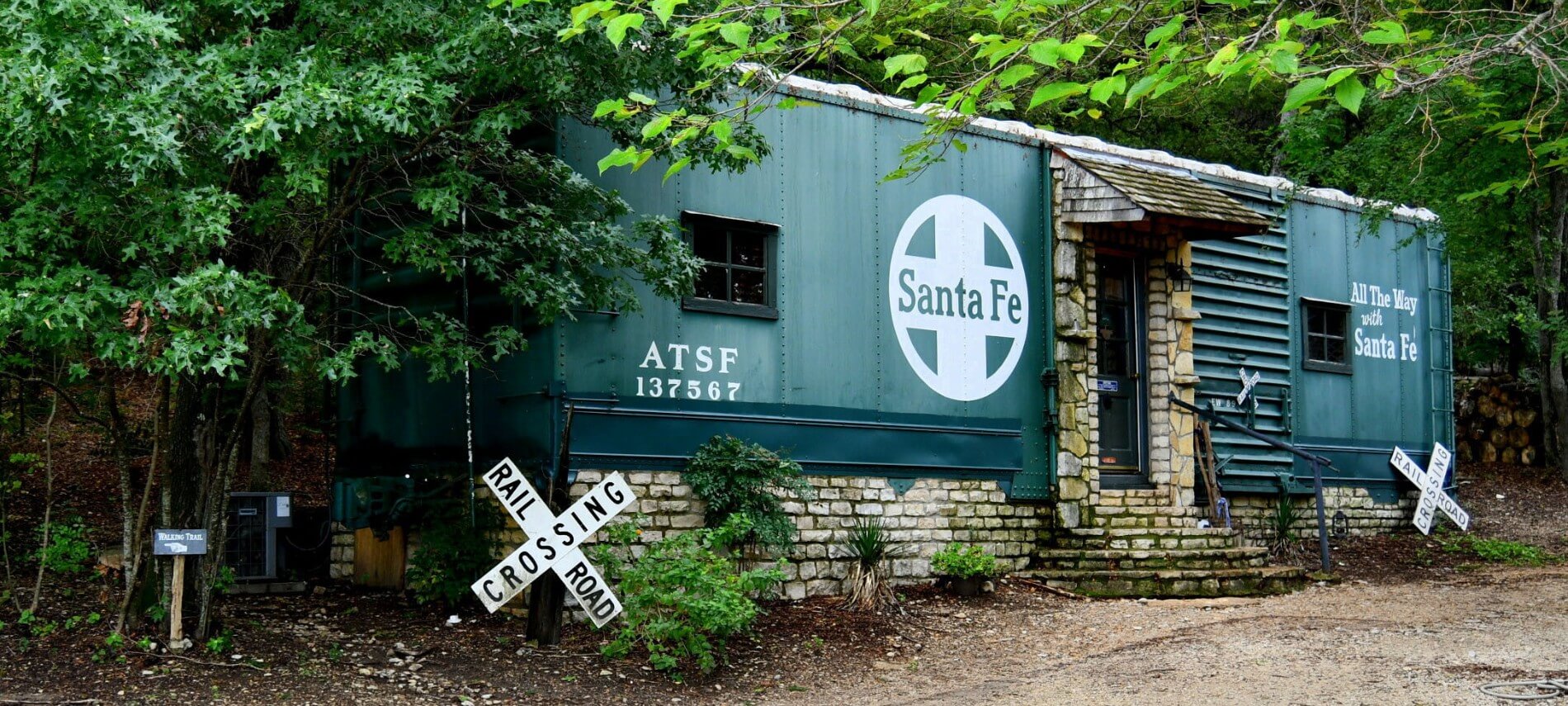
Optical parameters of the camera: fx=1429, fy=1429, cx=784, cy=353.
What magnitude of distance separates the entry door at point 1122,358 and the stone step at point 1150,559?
1.32 metres

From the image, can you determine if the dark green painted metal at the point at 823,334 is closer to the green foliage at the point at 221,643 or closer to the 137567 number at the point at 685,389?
the 137567 number at the point at 685,389

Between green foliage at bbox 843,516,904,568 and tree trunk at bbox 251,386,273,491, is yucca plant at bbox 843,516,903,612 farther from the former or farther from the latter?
tree trunk at bbox 251,386,273,491

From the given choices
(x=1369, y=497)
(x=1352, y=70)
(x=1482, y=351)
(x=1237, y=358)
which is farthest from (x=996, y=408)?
(x=1482, y=351)

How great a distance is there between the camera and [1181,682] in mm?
7871

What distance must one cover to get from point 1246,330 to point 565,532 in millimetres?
7929

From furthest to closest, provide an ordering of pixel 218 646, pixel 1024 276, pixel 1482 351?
pixel 1482 351, pixel 1024 276, pixel 218 646

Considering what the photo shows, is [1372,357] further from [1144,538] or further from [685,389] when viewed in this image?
[685,389]

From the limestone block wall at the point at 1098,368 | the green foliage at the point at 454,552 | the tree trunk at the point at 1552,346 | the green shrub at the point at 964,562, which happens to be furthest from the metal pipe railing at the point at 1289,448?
the green foliage at the point at 454,552

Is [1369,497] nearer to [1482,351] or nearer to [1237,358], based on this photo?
[1237,358]

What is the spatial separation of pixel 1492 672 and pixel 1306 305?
280 inches

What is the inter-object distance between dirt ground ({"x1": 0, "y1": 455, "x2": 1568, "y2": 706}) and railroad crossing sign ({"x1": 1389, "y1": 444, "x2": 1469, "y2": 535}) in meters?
4.02

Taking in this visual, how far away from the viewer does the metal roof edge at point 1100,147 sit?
10844 millimetres

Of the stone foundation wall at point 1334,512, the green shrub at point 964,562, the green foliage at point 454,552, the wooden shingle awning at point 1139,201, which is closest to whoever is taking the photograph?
the green foliage at point 454,552

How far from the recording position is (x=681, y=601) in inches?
316
